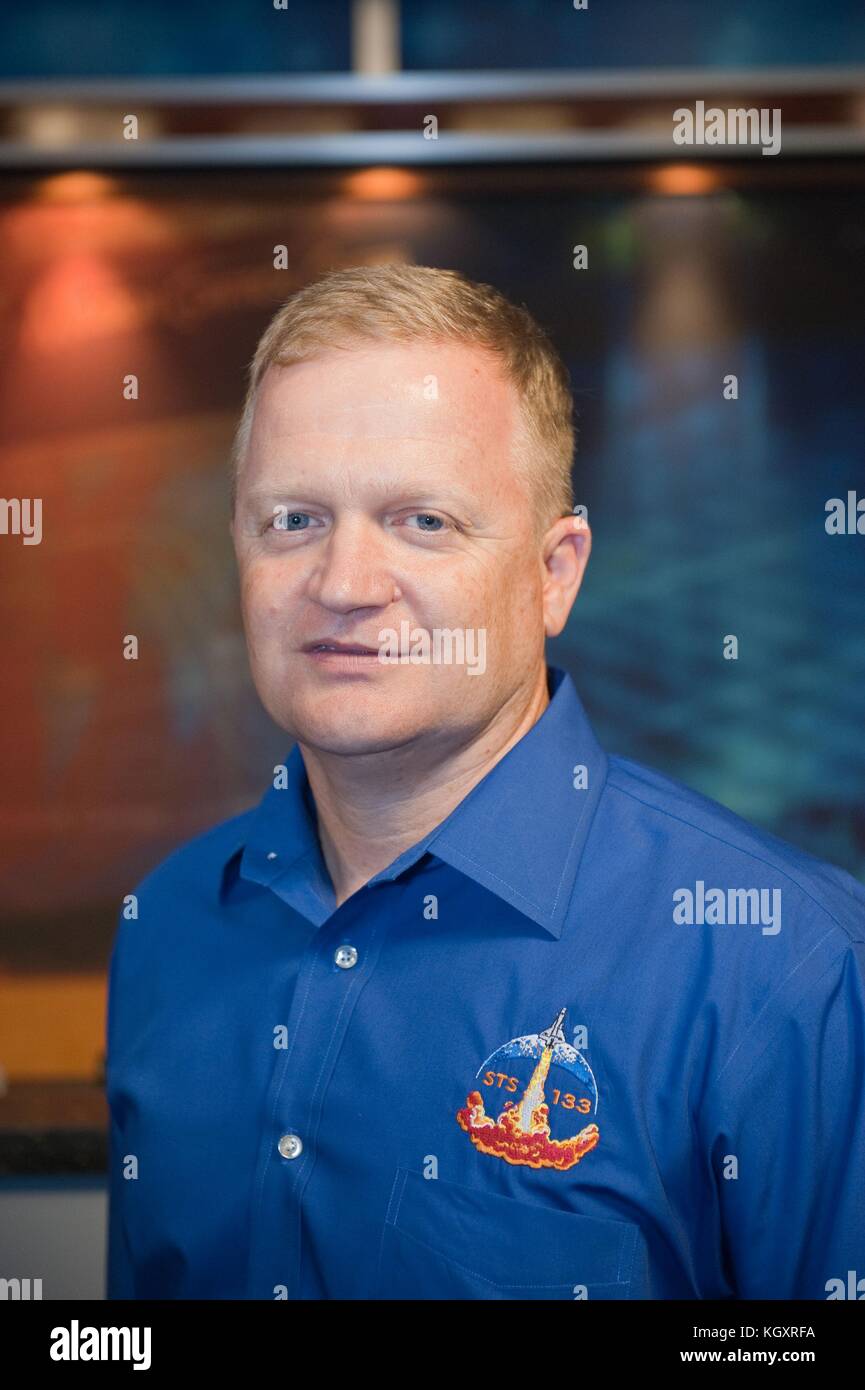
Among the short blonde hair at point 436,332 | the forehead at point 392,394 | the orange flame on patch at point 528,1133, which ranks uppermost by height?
the short blonde hair at point 436,332

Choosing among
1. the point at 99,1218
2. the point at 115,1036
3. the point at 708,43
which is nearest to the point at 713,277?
the point at 708,43

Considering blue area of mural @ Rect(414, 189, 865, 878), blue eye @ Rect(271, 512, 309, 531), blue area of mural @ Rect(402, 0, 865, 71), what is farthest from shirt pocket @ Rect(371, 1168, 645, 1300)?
blue area of mural @ Rect(402, 0, 865, 71)

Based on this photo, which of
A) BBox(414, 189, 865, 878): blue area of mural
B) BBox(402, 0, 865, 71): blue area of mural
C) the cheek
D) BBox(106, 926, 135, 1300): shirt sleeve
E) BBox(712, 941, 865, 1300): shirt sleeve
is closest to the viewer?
BBox(712, 941, 865, 1300): shirt sleeve

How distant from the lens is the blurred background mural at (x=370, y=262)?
4.03 feet

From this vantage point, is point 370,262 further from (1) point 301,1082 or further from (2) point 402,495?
(1) point 301,1082

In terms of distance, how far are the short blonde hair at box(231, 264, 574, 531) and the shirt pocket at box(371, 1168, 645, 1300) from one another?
511 millimetres

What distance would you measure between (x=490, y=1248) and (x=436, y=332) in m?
0.66

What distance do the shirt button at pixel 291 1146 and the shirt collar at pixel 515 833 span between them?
163 mm

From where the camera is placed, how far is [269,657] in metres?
0.92

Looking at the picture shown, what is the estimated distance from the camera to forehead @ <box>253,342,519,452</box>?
885 millimetres

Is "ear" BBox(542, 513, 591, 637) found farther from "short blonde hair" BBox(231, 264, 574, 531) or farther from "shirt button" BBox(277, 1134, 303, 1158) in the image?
"shirt button" BBox(277, 1134, 303, 1158)

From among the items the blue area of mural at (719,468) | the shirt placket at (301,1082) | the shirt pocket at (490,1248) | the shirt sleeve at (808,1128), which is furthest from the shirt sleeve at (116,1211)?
the blue area of mural at (719,468)

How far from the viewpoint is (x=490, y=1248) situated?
85 cm

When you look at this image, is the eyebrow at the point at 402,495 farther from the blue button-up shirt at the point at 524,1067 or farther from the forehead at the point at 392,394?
the blue button-up shirt at the point at 524,1067
